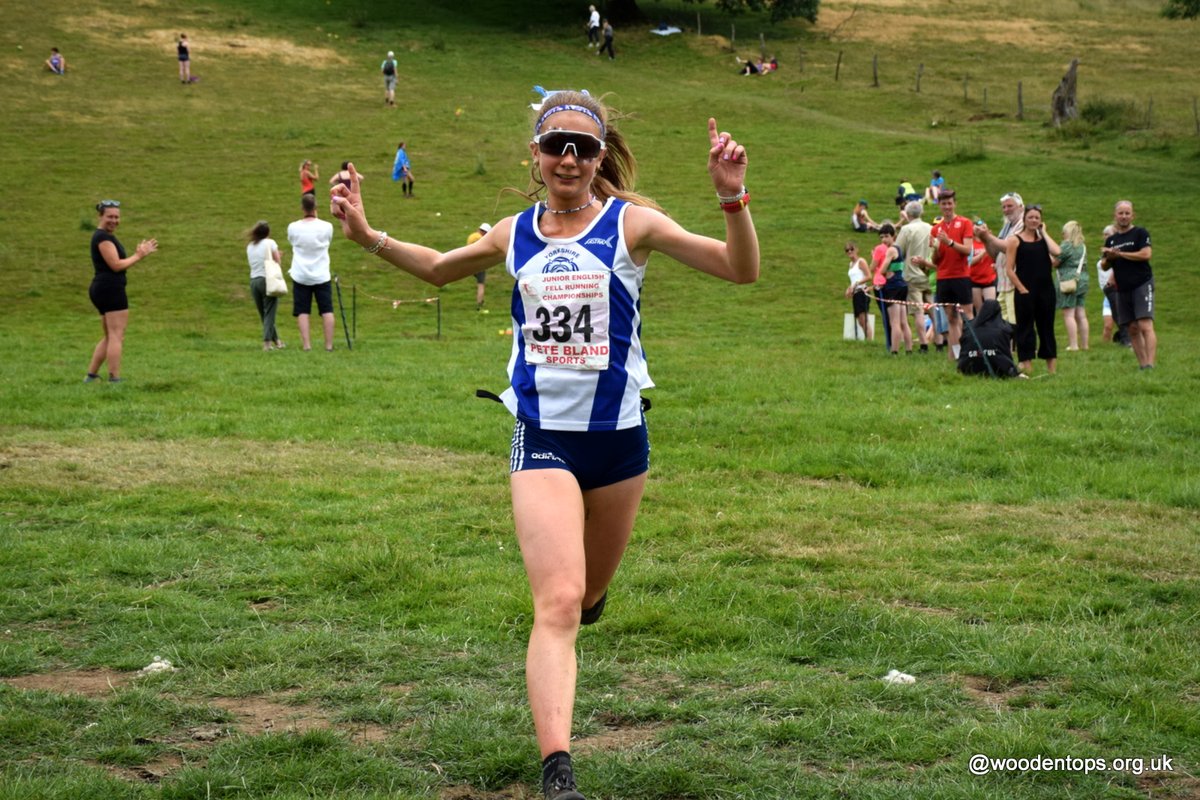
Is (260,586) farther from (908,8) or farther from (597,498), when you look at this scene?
(908,8)

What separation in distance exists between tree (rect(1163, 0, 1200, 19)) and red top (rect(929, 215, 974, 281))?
29.9 metres

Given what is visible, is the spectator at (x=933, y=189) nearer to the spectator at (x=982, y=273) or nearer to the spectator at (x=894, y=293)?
the spectator at (x=894, y=293)

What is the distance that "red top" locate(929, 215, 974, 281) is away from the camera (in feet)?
54.9

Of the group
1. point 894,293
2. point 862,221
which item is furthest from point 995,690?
point 862,221

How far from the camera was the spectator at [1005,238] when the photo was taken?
52.7 ft

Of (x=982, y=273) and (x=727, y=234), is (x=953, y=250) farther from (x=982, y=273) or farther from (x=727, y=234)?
(x=727, y=234)

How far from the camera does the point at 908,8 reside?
234ft

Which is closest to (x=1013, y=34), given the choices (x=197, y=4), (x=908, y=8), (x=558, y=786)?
(x=908, y=8)

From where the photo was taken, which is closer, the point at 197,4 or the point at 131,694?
the point at 131,694

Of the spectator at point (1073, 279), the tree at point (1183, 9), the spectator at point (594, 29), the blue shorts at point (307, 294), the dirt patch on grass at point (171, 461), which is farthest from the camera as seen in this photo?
the spectator at point (594, 29)

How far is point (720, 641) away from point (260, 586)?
2.67 m

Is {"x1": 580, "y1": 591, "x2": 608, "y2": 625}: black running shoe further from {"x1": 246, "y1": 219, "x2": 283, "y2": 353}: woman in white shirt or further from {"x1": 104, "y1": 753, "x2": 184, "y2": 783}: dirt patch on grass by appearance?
{"x1": 246, "y1": 219, "x2": 283, "y2": 353}: woman in white shirt

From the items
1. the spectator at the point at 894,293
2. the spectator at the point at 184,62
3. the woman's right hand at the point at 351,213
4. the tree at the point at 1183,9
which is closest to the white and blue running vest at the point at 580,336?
the woman's right hand at the point at 351,213

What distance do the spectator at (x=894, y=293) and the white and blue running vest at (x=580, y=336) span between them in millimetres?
13922
